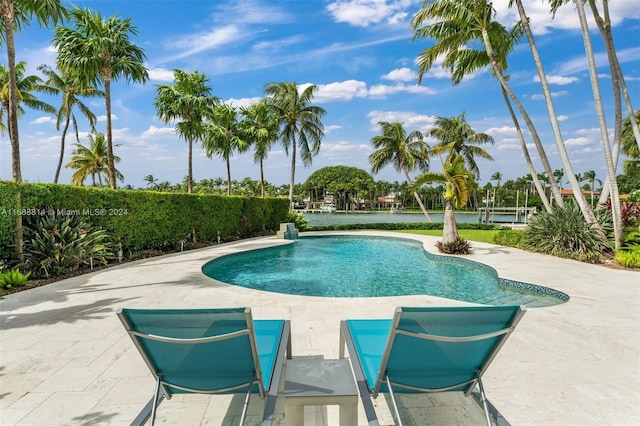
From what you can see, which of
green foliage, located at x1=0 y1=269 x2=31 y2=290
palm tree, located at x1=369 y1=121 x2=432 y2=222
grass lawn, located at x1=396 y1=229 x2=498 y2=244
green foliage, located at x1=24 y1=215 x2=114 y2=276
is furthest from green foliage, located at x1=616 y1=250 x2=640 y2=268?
palm tree, located at x1=369 y1=121 x2=432 y2=222

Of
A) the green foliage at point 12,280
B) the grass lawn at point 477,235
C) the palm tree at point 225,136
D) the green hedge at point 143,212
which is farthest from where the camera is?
the palm tree at point 225,136

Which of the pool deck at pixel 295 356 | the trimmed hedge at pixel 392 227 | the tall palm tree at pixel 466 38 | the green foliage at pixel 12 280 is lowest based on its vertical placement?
the trimmed hedge at pixel 392 227

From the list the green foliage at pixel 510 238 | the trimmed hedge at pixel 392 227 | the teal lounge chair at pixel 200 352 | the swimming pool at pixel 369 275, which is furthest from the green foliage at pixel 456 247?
the teal lounge chair at pixel 200 352

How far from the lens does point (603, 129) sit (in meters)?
10.3

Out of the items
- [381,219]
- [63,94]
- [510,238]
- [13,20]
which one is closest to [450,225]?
[510,238]

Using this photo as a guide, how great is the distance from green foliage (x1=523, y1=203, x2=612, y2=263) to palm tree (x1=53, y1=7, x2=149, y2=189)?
16.7 meters

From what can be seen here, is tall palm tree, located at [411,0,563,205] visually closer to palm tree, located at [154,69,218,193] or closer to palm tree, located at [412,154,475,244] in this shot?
palm tree, located at [412,154,475,244]

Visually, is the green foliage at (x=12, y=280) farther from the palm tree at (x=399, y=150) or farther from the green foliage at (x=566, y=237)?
the palm tree at (x=399, y=150)

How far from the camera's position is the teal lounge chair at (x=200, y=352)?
72.5 inches

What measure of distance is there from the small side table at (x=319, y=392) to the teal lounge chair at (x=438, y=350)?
10cm

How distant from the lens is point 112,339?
13.3 feet

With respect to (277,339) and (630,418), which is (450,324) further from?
(630,418)

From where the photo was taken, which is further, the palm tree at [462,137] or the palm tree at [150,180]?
the palm tree at [150,180]

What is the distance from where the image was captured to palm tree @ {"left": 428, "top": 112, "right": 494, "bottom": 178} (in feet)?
88.3
